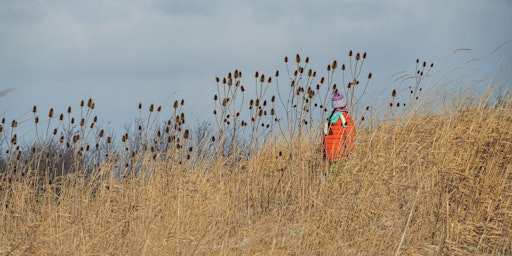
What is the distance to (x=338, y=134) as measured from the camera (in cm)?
705

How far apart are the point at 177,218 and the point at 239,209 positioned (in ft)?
3.30

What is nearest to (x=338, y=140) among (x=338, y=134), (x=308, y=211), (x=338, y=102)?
(x=338, y=134)

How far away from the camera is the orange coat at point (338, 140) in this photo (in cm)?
682

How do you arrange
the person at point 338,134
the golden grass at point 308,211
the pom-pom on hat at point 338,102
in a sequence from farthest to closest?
the pom-pom on hat at point 338,102 → the person at point 338,134 → the golden grass at point 308,211

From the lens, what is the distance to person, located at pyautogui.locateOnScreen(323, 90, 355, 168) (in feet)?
22.4

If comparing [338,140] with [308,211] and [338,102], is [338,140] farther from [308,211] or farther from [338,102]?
[308,211]

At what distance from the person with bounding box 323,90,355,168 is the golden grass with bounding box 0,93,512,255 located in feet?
0.77

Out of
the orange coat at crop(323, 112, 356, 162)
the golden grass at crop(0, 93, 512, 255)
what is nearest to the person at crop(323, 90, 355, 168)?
the orange coat at crop(323, 112, 356, 162)

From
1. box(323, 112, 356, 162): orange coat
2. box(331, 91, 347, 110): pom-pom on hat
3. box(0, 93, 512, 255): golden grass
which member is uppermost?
box(331, 91, 347, 110): pom-pom on hat

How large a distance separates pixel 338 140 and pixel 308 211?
1.84m

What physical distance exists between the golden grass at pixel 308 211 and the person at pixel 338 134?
0.24 meters

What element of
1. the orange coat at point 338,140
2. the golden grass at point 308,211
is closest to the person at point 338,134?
the orange coat at point 338,140

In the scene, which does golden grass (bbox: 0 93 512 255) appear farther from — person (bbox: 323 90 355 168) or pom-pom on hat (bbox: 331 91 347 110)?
pom-pom on hat (bbox: 331 91 347 110)

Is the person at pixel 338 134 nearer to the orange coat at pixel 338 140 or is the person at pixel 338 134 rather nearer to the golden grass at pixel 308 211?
the orange coat at pixel 338 140
